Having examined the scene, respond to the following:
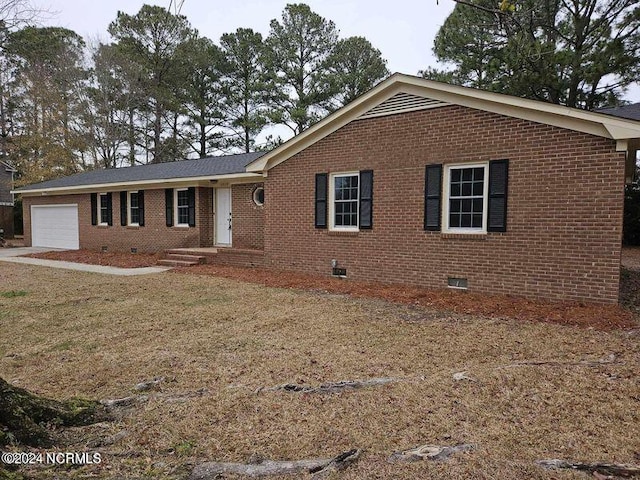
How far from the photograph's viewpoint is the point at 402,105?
9.35 metres

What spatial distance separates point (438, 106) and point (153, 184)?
11283mm

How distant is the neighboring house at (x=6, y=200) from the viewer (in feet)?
91.7

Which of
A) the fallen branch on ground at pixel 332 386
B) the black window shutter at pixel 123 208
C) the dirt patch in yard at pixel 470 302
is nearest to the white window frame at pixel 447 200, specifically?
the dirt patch in yard at pixel 470 302

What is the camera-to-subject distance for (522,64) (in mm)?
15617

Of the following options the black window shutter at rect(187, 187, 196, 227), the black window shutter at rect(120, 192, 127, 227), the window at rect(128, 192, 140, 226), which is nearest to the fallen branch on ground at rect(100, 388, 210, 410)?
the black window shutter at rect(187, 187, 196, 227)

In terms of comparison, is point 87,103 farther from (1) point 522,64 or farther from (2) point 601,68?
(2) point 601,68

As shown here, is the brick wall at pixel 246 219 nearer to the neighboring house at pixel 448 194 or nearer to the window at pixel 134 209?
the neighboring house at pixel 448 194

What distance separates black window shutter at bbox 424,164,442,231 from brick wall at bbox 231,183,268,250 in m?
6.00

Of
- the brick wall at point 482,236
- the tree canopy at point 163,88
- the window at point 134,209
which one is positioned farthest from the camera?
the tree canopy at point 163,88

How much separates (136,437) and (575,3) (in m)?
22.6

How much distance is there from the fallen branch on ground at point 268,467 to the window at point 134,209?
51.7 ft

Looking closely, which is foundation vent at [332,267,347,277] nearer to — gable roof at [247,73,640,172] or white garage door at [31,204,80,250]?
gable roof at [247,73,640,172]

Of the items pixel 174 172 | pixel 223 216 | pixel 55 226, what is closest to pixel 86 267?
pixel 223 216

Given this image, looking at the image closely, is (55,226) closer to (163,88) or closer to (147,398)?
(163,88)
